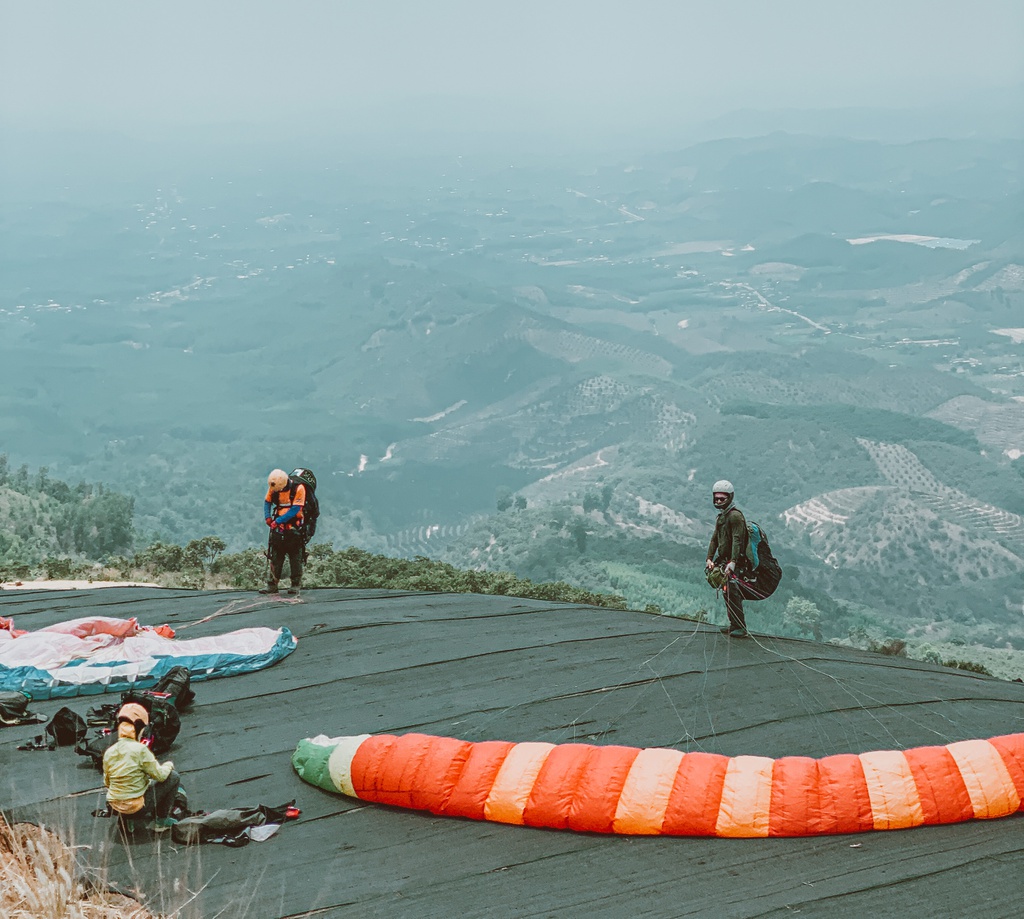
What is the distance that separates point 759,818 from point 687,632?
6849 mm

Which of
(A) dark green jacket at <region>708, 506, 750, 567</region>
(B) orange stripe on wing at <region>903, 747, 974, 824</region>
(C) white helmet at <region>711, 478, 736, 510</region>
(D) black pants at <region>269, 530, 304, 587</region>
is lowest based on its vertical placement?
(B) orange stripe on wing at <region>903, 747, 974, 824</region>

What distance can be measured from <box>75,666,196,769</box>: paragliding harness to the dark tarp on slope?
213 millimetres

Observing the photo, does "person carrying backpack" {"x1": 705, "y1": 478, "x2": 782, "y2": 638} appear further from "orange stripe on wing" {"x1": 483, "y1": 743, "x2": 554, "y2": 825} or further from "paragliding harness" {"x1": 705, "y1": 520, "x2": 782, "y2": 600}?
"orange stripe on wing" {"x1": 483, "y1": 743, "x2": 554, "y2": 825}

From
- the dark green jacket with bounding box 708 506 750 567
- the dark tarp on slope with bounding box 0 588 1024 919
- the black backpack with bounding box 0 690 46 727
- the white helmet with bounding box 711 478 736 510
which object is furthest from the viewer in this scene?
the dark green jacket with bounding box 708 506 750 567

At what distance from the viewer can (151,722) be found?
11.7 metres

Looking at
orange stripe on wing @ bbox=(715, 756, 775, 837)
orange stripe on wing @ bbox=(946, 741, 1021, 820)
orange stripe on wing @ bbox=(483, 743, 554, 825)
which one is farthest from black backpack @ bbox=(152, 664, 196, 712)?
orange stripe on wing @ bbox=(946, 741, 1021, 820)

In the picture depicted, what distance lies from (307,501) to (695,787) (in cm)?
913

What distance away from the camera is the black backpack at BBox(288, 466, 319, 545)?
1711 cm

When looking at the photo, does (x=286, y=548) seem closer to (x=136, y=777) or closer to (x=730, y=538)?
(x=730, y=538)

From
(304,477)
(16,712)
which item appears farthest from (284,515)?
(16,712)

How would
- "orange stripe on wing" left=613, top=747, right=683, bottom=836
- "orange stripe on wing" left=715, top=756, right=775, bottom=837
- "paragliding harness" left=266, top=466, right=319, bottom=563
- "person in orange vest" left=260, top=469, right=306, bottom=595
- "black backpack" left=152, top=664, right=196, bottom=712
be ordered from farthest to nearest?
"paragliding harness" left=266, top=466, right=319, bottom=563
"person in orange vest" left=260, top=469, right=306, bottom=595
"black backpack" left=152, top=664, right=196, bottom=712
"orange stripe on wing" left=613, top=747, right=683, bottom=836
"orange stripe on wing" left=715, top=756, right=775, bottom=837

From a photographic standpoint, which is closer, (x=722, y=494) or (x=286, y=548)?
(x=722, y=494)

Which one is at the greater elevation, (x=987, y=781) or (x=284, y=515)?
(x=284, y=515)

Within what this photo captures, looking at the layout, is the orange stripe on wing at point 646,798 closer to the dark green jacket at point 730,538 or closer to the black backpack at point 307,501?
the dark green jacket at point 730,538
